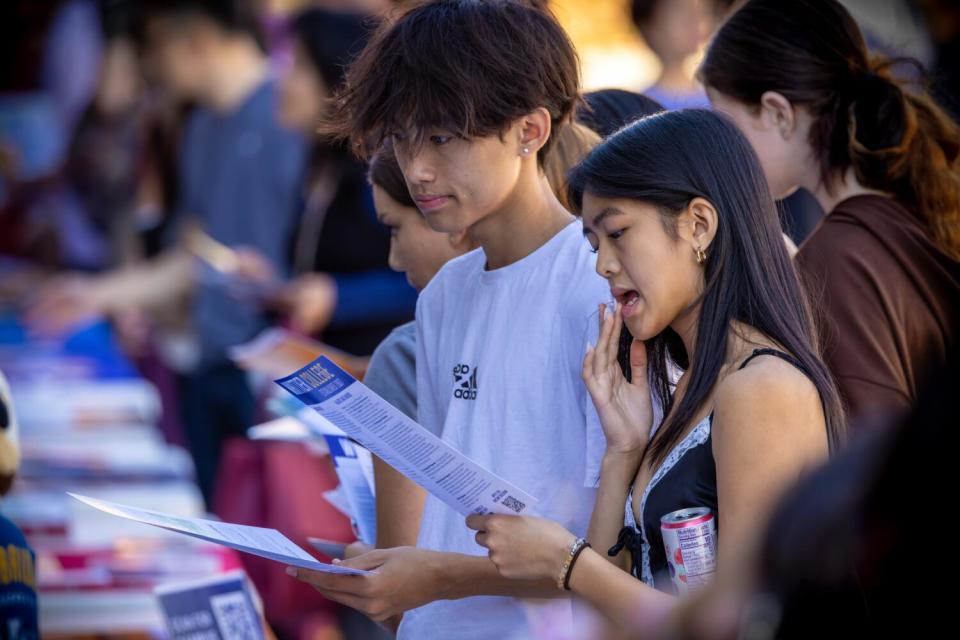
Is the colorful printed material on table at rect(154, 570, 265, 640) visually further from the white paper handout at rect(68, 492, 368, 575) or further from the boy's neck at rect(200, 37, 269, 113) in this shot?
→ the boy's neck at rect(200, 37, 269, 113)

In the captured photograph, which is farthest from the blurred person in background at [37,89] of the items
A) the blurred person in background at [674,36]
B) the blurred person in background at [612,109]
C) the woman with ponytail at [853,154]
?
the woman with ponytail at [853,154]

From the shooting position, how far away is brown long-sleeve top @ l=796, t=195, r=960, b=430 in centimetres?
222

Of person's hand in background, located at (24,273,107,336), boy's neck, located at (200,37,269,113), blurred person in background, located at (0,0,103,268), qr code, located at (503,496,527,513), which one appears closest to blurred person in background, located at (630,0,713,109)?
boy's neck, located at (200,37,269,113)

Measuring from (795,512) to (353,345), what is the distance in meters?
3.36

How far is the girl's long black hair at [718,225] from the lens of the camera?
1.77 m

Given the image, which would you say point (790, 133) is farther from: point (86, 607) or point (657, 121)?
point (86, 607)

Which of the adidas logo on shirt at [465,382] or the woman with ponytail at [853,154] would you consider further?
the woman with ponytail at [853,154]

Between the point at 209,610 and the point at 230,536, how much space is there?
633 millimetres

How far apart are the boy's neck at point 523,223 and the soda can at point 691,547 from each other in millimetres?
596

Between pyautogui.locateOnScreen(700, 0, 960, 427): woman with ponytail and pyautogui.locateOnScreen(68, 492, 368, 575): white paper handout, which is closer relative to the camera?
pyautogui.locateOnScreen(68, 492, 368, 575): white paper handout

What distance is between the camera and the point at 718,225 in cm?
180

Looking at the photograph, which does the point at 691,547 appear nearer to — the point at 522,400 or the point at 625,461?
the point at 625,461

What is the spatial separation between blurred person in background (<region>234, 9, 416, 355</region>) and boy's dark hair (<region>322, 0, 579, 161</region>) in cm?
184

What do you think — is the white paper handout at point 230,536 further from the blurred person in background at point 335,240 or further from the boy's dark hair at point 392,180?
the blurred person in background at point 335,240
